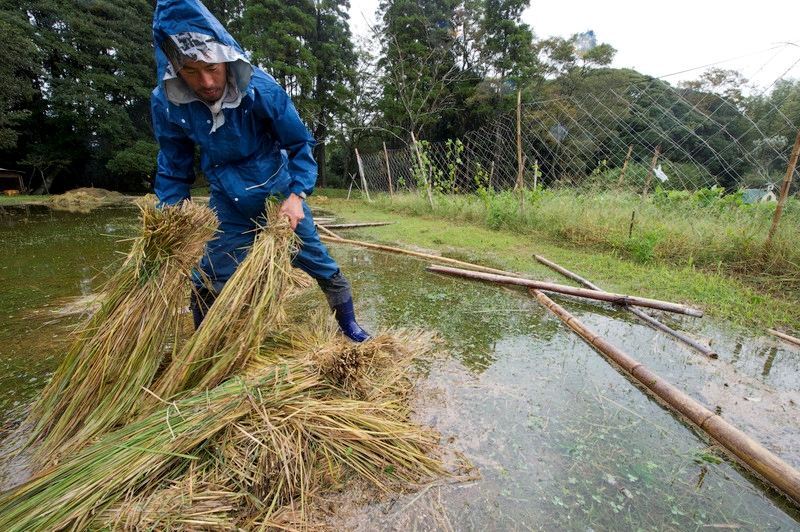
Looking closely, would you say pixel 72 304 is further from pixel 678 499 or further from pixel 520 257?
pixel 520 257

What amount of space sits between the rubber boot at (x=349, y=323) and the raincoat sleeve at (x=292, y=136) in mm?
720

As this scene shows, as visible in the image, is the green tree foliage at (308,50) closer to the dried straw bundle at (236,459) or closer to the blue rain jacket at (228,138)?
the blue rain jacket at (228,138)


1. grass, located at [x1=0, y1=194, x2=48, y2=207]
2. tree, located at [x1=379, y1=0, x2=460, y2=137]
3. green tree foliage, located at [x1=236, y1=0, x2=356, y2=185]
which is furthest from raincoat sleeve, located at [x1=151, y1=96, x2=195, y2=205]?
green tree foliage, located at [x1=236, y1=0, x2=356, y2=185]

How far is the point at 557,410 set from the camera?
5.69ft

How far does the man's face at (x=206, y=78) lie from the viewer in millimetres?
1505

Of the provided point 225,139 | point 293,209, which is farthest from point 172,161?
point 293,209

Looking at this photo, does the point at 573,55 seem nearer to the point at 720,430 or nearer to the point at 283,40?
the point at 283,40

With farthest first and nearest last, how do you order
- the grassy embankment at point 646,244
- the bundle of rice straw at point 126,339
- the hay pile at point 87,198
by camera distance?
the hay pile at point 87,198, the grassy embankment at point 646,244, the bundle of rice straw at point 126,339

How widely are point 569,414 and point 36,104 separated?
89.8 feet

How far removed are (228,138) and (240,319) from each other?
2.80 feet

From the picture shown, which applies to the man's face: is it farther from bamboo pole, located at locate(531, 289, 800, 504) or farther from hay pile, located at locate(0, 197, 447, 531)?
bamboo pole, located at locate(531, 289, 800, 504)

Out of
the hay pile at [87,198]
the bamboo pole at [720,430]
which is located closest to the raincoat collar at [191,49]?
the bamboo pole at [720,430]

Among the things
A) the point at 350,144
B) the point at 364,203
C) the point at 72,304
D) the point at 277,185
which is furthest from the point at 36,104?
the point at 277,185

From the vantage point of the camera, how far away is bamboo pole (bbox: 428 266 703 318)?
2742 millimetres
